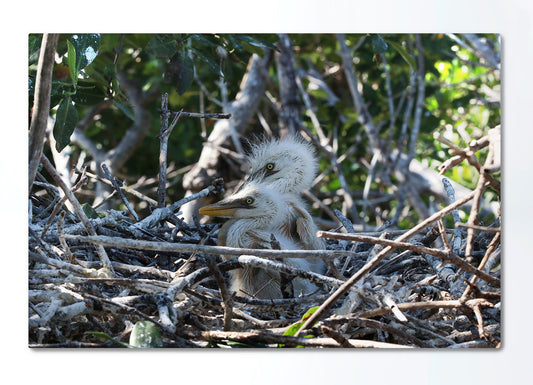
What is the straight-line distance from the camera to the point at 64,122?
6.55ft

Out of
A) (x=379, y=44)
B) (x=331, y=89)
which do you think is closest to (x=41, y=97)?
(x=379, y=44)

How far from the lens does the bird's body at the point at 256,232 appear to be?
190 centimetres

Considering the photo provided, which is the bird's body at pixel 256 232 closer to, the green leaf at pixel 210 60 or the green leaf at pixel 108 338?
the green leaf at pixel 108 338

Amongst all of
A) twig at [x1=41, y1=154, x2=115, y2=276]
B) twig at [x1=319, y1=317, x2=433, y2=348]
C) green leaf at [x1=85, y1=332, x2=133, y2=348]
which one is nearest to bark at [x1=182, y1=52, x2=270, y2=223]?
twig at [x1=41, y1=154, x2=115, y2=276]

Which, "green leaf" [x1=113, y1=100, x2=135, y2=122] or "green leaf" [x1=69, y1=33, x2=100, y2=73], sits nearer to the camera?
"green leaf" [x1=69, y1=33, x2=100, y2=73]

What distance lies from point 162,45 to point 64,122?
0.45m

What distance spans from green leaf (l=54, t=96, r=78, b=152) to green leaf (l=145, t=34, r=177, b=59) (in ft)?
1.23

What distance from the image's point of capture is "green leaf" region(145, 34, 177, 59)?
2.24 meters

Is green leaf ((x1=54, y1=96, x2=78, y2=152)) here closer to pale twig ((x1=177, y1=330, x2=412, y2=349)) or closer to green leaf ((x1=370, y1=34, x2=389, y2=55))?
pale twig ((x1=177, y1=330, x2=412, y2=349))

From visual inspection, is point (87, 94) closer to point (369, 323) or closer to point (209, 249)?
point (209, 249)
